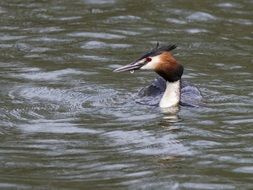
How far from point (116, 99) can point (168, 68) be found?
0.87 metres

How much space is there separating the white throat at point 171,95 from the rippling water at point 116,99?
0.32m

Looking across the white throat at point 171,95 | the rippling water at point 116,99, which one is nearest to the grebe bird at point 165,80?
the white throat at point 171,95

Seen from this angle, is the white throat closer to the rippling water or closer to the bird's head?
the bird's head

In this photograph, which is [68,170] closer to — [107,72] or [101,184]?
[101,184]

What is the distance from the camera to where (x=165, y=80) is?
1273 cm

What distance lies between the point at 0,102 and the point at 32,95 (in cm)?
61

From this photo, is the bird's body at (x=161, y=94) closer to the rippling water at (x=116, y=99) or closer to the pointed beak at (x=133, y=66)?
the rippling water at (x=116, y=99)

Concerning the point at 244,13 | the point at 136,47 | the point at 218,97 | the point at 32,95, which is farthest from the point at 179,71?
the point at 244,13

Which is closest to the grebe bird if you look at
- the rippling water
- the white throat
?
the white throat

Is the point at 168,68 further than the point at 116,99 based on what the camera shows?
No

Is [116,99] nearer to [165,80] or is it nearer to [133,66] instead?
[165,80]

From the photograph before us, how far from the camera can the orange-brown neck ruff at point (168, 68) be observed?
39.8 feet

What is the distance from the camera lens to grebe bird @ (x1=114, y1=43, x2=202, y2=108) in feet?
39.3

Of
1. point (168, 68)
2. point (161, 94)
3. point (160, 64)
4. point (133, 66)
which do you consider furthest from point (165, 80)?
point (133, 66)
